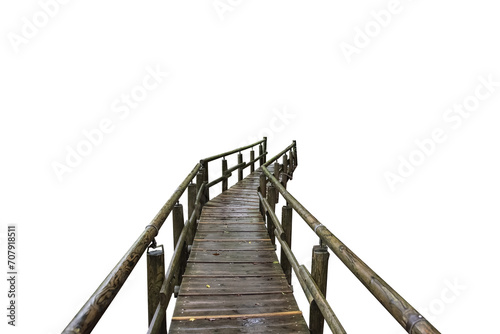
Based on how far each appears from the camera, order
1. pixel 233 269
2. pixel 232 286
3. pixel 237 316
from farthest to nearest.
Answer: pixel 233 269, pixel 232 286, pixel 237 316

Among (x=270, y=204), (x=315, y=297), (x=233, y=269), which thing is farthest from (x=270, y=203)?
(x=315, y=297)

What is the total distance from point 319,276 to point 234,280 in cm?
127

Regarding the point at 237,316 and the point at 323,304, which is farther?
the point at 237,316

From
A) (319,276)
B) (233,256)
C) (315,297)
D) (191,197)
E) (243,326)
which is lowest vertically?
(243,326)

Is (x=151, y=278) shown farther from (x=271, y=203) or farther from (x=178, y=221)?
(x=271, y=203)

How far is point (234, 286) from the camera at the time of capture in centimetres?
292

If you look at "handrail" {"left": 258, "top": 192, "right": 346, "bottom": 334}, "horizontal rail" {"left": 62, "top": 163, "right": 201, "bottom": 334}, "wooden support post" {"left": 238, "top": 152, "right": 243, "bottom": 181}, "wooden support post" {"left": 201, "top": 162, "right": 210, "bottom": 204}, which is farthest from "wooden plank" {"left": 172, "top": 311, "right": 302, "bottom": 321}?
"wooden support post" {"left": 238, "top": 152, "right": 243, "bottom": 181}

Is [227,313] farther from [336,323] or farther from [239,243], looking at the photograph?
[239,243]

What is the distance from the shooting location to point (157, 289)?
1.93m

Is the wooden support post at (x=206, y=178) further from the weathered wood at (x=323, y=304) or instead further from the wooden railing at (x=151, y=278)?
the weathered wood at (x=323, y=304)

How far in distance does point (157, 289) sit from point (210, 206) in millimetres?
3691

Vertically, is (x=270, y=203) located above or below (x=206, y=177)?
below

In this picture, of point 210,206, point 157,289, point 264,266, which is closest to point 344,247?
point 157,289

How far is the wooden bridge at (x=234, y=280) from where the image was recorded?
128cm
